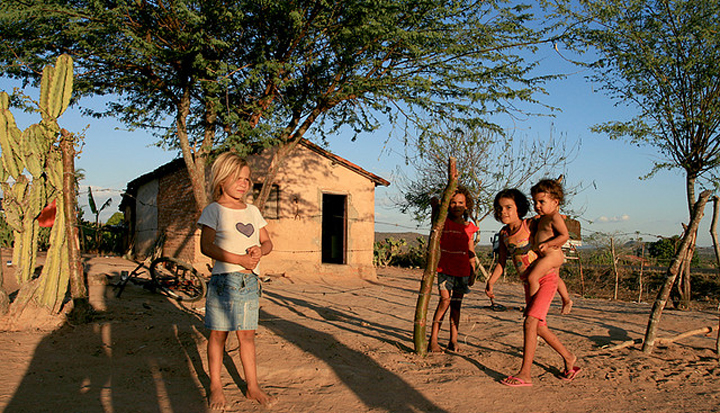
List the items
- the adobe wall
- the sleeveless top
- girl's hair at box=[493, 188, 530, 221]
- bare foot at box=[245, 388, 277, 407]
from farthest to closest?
1. the adobe wall
2. girl's hair at box=[493, 188, 530, 221]
3. the sleeveless top
4. bare foot at box=[245, 388, 277, 407]

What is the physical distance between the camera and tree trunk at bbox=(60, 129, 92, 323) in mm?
4977

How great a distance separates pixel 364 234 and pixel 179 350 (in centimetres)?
975

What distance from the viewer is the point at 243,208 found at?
10.7 ft

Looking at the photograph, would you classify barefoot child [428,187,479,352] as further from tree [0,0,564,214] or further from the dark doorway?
the dark doorway

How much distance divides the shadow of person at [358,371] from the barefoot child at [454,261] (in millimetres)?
828

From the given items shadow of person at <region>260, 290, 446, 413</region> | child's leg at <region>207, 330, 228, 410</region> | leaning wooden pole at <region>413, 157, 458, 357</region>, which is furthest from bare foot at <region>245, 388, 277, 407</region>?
leaning wooden pole at <region>413, 157, 458, 357</region>

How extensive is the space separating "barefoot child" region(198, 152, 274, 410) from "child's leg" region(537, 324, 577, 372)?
2193 mm

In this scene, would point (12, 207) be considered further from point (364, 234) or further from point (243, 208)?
point (364, 234)

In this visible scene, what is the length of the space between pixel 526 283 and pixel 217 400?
2.57 metres

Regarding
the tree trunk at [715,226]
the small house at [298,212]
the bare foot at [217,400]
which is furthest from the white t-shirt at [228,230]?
the small house at [298,212]

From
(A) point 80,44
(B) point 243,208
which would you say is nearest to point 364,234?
(A) point 80,44

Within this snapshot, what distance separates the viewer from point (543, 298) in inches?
149

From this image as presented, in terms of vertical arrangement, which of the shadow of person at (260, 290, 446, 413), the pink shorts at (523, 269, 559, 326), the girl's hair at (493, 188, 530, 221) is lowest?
the shadow of person at (260, 290, 446, 413)

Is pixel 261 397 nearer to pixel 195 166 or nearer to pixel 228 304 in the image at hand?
pixel 228 304
